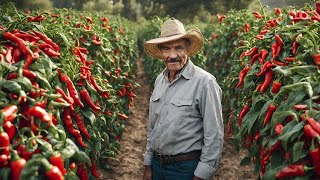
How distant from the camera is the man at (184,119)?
3.10m

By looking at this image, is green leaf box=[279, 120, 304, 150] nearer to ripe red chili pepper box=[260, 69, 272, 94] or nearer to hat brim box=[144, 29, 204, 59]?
ripe red chili pepper box=[260, 69, 272, 94]

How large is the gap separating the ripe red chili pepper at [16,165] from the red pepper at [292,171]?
1.26 metres

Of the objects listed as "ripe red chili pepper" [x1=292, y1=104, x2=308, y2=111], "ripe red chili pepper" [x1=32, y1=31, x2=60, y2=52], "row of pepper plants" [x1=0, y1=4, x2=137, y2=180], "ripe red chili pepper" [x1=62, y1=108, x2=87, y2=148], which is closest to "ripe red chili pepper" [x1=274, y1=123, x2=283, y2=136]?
"ripe red chili pepper" [x1=292, y1=104, x2=308, y2=111]

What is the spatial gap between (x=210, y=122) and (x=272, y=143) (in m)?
0.84

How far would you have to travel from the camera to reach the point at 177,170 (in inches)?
128

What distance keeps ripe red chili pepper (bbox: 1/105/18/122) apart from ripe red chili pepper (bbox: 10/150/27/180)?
0.65 ft

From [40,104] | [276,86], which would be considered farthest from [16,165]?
[276,86]

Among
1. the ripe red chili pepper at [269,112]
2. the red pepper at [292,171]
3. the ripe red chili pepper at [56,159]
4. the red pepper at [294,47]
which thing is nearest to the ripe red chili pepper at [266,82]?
the red pepper at [294,47]

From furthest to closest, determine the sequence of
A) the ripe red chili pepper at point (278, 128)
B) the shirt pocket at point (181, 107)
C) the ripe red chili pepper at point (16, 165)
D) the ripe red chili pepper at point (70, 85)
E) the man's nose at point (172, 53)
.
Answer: the man's nose at point (172, 53) < the shirt pocket at point (181, 107) < the ripe red chili pepper at point (70, 85) < the ripe red chili pepper at point (278, 128) < the ripe red chili pepper at point (16, 165)

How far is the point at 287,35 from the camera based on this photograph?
10.5 feet

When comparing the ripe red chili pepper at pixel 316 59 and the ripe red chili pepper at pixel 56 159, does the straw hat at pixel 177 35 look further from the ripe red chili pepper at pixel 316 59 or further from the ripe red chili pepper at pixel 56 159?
the ripe red chili pepper at pixel 56 159

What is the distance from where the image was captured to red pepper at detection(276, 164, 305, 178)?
77.5 inches

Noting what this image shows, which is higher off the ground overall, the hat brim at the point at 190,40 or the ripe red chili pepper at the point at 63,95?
the hat brim at the point at 190,40

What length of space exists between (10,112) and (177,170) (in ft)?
5.30
